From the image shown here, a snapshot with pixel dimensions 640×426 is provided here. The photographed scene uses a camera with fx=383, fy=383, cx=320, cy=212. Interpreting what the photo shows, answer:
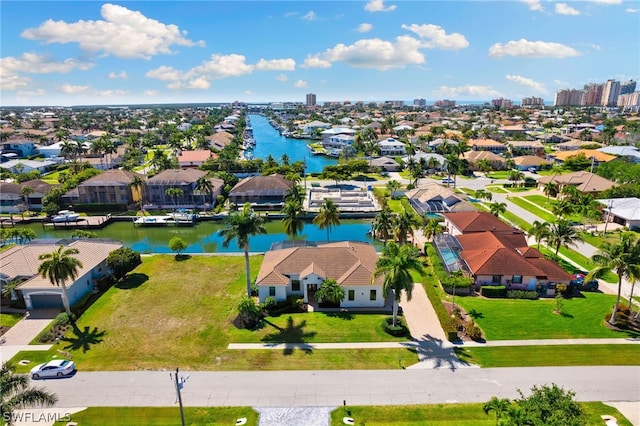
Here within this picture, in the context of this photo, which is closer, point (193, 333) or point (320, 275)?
point (193, 333)

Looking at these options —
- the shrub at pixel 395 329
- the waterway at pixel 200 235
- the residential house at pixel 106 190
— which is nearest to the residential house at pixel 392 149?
the waterway at pixel 200 235

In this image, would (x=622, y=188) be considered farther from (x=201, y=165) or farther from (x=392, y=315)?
(x=201, y=165)

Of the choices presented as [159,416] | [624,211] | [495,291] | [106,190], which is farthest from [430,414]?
[106,190]

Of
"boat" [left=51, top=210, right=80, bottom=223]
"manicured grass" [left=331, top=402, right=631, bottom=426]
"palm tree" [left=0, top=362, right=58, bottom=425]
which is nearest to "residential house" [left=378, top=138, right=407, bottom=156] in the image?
"boat" [left=51, top=210, right=80, bottom=223]

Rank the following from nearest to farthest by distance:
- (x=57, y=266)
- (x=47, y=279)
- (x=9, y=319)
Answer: (x=57, y=266) < (x=9, y=319) < (x=47, y=279)

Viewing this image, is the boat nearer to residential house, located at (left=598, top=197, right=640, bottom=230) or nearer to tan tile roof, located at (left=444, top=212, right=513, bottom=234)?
tan tile roof, located at (left=444, top=212, right=513, bottom=234)

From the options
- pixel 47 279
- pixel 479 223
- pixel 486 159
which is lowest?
pixel 47 279

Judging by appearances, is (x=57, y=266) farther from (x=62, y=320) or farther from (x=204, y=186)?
(x=204, y=186)
